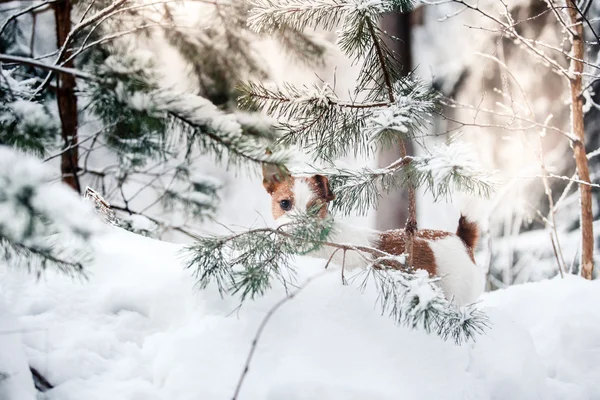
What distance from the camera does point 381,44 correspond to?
5.87 feet

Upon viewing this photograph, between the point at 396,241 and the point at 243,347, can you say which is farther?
the point at 396,241

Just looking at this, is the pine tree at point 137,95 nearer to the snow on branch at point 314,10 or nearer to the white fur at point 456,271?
the snow on branch at point 314,10

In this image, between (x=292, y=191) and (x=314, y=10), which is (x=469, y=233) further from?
(x=314, y=10)

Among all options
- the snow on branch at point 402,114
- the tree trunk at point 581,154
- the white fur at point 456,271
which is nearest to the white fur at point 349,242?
the white fur at point 456,271

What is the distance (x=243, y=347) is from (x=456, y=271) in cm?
123

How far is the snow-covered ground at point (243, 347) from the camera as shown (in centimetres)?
142

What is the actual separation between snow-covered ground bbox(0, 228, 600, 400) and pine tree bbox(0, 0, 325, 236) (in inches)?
20.6

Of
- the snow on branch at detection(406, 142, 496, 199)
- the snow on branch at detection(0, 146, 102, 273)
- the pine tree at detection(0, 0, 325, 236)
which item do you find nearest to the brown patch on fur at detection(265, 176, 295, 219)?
the pine tree at detection(0, 0, 325, 236)

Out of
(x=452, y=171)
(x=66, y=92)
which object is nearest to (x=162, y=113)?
(x=452, y=171)

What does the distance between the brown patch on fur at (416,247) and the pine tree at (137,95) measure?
86 centimetres

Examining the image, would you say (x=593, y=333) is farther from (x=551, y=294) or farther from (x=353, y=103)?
(x=353, y=103)

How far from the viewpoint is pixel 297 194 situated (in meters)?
2.04

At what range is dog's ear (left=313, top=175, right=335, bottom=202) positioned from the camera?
6.37ft

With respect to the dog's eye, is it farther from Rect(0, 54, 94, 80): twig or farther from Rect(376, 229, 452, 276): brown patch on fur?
Rect(0, 54, 94, 80): twig
